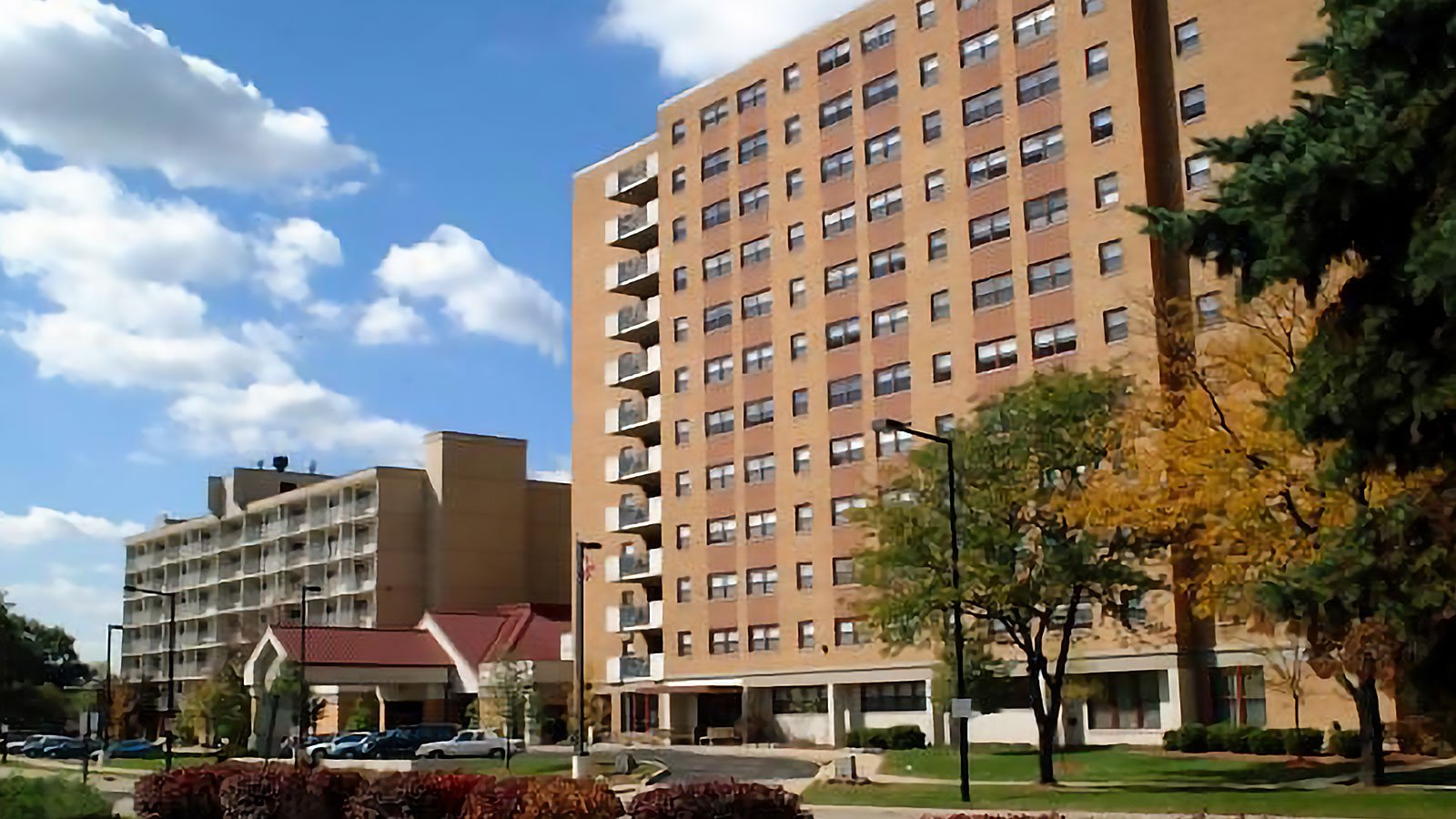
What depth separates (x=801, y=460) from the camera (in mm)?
73875

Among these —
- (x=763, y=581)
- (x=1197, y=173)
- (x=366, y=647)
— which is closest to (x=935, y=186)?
(x=1197, y=173)

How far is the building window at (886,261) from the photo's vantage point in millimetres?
69875

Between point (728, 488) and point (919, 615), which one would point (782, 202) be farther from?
point (919, 615)

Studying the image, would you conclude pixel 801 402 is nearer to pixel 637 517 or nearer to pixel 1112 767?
pixel 637 517

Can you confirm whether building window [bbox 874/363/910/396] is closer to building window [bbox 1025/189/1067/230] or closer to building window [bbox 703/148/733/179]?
building window [bbox 1025/189/1067/230]

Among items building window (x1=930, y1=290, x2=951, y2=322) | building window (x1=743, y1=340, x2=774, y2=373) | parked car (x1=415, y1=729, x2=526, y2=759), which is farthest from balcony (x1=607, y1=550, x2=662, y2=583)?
building window (x1=930, y1=290, x2=951, y2=322)

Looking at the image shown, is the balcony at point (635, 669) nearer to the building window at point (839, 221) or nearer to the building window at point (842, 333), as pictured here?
the building window at point (842, 333)

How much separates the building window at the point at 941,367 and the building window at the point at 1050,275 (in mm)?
5231

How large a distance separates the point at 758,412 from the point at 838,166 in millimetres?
12634

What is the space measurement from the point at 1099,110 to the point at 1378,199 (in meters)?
47.4

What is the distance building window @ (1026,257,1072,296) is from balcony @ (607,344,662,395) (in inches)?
1001

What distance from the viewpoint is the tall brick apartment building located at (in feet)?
194

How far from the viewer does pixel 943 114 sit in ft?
225

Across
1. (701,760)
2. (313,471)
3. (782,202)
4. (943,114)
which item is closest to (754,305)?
(782,202)
